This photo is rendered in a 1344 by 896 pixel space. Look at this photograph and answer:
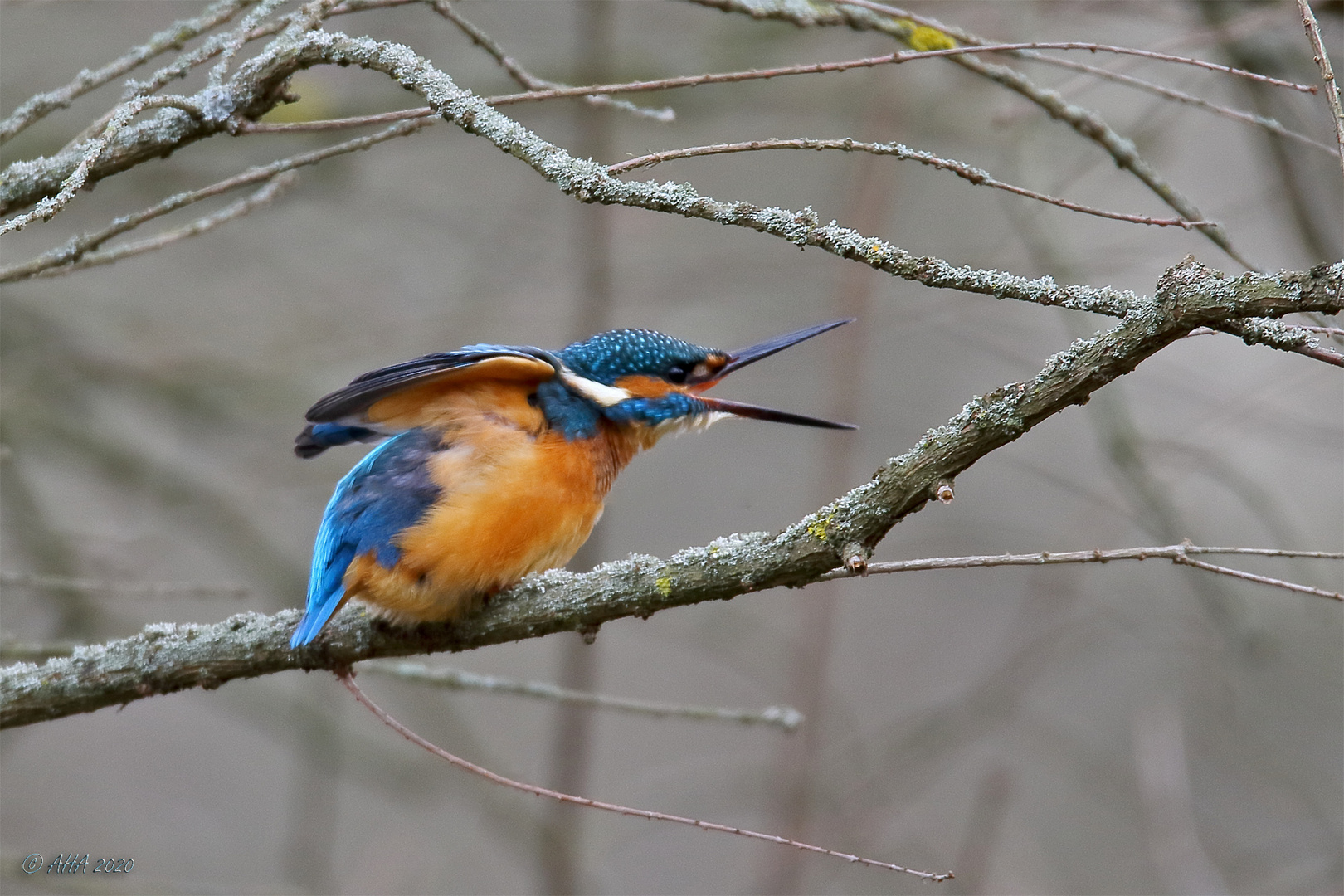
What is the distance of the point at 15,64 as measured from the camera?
5031mm

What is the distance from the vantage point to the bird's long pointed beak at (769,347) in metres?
2.31

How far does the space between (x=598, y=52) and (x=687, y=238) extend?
7.82 ft

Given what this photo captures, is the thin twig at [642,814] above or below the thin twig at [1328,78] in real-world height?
below

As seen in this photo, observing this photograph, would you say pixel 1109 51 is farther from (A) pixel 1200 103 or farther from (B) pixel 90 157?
(B) pixel 90 157

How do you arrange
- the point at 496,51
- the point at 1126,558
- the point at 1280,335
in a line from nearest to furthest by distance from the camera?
1. the point at 1280,335
2. the point at 1126,558
3. the point at 496,51

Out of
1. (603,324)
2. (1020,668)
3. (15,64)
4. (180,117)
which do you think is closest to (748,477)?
(1020,668)

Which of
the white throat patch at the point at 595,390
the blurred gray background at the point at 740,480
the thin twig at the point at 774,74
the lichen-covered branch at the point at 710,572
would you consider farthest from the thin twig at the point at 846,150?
the blurred gray background at the point at 740,480

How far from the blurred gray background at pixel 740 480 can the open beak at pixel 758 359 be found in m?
0.98

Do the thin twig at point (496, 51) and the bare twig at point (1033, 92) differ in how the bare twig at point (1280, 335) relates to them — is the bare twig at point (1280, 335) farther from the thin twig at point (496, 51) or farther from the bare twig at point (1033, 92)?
the thin twig at point (496, 51)

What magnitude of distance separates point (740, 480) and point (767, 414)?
3736mm

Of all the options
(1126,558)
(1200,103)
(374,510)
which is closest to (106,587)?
(374,510)

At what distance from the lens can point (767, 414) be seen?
2365mm

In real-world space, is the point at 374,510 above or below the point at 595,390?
below

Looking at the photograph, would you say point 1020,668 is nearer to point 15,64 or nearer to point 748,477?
point 748,477
